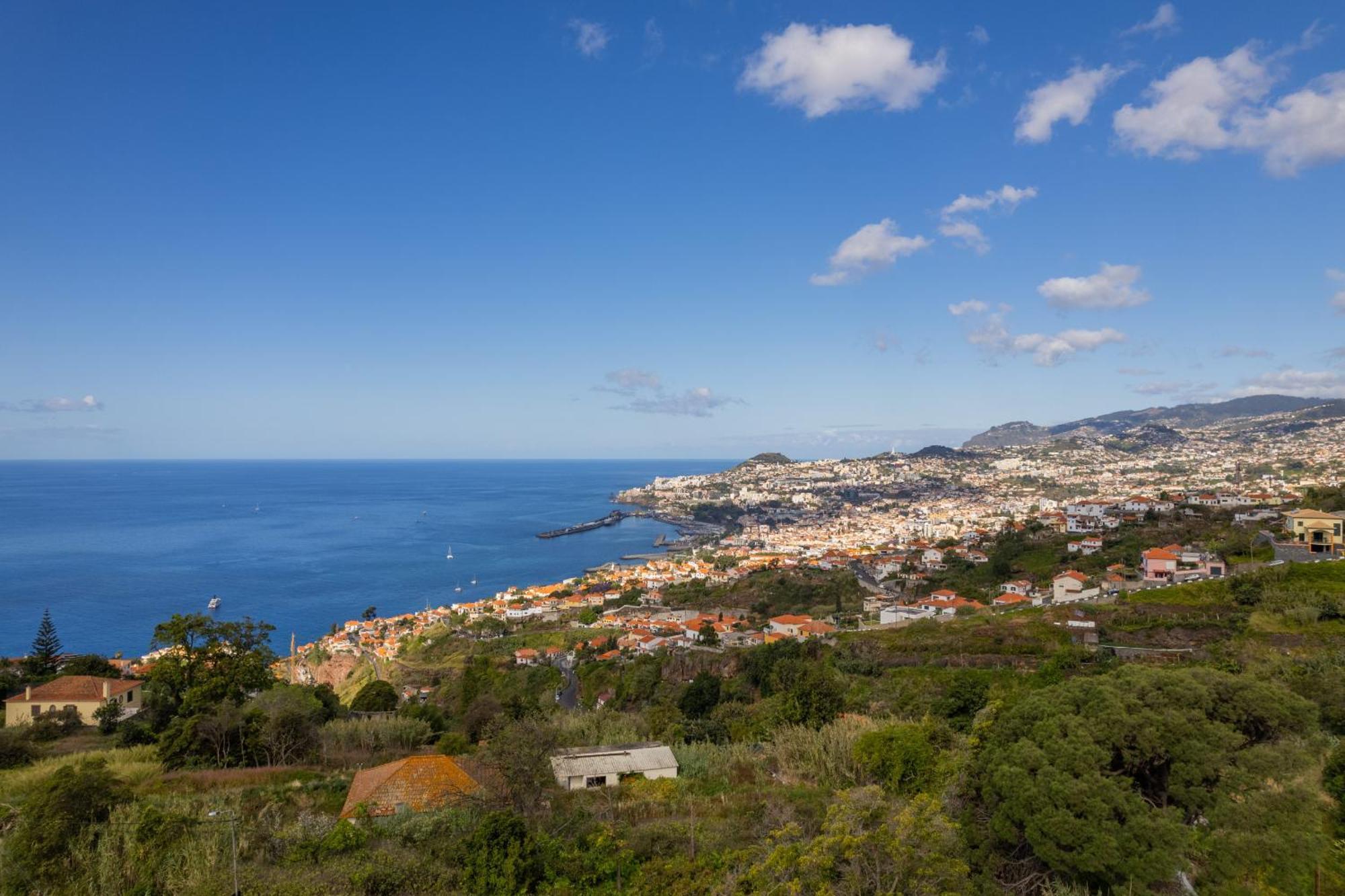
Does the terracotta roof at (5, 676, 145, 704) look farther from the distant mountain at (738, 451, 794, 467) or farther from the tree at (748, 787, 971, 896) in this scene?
the distant mountain at (738, 451, 794, 467)

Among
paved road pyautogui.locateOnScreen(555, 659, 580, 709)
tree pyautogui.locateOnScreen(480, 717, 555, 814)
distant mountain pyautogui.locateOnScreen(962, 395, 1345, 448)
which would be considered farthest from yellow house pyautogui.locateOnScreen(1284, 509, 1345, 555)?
distant mountain pyautogui.locateOnScreen(962, 395, 1345, 448)

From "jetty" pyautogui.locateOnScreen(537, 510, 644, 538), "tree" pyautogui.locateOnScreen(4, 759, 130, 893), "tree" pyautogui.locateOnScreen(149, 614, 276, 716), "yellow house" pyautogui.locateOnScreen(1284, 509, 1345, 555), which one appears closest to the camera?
"tree" pyautogui.locateOnScreen(4, 759, 130, 893)

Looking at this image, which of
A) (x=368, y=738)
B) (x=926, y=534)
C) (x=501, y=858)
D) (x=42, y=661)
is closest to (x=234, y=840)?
(x=501, y=858)

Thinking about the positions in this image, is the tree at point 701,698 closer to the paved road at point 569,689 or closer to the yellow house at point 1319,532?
the paved road at point 569,689

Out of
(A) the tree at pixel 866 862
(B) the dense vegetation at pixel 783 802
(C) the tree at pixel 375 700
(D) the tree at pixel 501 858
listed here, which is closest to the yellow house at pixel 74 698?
(B) the dense vegetation at pixel 783 802

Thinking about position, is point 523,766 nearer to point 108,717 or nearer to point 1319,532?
point 108,717
